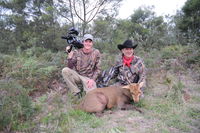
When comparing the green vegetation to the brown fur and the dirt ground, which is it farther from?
the brown fur

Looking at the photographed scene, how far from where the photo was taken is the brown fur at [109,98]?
13.9ft

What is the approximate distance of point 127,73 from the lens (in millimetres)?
5422

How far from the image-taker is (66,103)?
443 cm

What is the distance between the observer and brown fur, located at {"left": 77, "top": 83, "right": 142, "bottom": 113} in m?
4.25

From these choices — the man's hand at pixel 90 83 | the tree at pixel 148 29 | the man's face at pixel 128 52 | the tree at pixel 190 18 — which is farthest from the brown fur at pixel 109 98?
the tree at pixel 190 18

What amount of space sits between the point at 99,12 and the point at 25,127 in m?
8.05

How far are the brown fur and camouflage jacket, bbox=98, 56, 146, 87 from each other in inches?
22.2

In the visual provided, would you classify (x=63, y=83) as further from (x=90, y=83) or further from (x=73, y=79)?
(x=90, y=83)

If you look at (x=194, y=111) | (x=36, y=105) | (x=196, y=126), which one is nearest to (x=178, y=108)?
(x=194, y=111)

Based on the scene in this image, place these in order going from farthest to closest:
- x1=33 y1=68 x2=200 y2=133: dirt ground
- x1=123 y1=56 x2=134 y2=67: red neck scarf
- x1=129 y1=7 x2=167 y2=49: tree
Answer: x1=129 y1=7 x2=167 y2=49: tree
x1=123 y1=56 x2=134 y2=67: red neck scarf
x1=33 y1=68 x2=200 y2=133: dirt ground

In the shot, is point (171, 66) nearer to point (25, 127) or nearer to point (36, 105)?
point (36, 105)

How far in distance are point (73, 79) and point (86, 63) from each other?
0.58 metres

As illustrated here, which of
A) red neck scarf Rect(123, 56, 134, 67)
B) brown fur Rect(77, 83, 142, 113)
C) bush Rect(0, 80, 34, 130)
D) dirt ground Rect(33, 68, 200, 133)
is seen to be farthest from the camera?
red neck scarf Rect(123, 56, 134, 67)

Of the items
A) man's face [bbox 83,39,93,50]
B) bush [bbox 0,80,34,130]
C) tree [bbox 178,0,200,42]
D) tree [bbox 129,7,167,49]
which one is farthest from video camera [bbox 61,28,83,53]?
tree [bbox 178,0,200,42]
